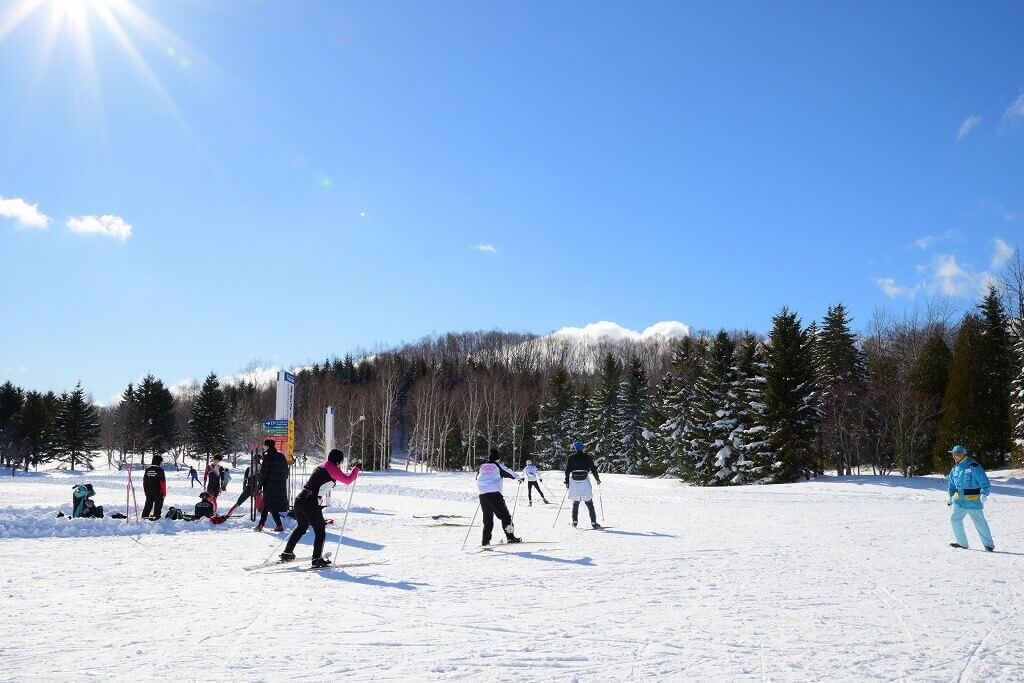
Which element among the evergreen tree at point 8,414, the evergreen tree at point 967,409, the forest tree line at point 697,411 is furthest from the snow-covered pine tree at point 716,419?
the evergreen tree at point 8,414

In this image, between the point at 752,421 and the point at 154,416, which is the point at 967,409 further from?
the point at 154,416

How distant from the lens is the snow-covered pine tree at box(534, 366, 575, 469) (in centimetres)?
6372

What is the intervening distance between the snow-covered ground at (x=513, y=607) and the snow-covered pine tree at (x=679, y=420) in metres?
27.1

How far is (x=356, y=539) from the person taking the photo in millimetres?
12594

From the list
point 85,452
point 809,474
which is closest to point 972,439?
point 809,474

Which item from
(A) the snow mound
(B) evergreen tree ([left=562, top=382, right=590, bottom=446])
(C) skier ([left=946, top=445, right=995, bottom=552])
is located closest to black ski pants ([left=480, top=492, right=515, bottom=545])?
(A) the snow mound

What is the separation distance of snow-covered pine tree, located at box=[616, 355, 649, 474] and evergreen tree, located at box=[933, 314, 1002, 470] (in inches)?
808

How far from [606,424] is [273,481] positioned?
46.9 m

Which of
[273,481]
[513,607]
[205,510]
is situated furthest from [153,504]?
[513,607]

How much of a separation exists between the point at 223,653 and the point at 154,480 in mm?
11245

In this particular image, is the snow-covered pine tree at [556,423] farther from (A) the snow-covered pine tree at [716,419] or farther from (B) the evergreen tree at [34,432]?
(B) the evergreen tree at [34,432]

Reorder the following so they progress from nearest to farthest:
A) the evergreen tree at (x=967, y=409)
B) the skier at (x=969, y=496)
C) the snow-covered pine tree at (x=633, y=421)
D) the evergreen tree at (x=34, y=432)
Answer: the skier at (x=969, y=496) → the evergreen tree at (x=967, y=409) → the snow-covered pine tree at (x=633, y=421) → the evergreen tree at (x=34, y=432)

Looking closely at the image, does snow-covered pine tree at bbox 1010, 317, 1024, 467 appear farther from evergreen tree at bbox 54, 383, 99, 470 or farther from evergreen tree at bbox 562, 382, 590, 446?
evergreen tree at bbox 54, 383, 99, 470

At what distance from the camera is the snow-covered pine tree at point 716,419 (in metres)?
35.9
